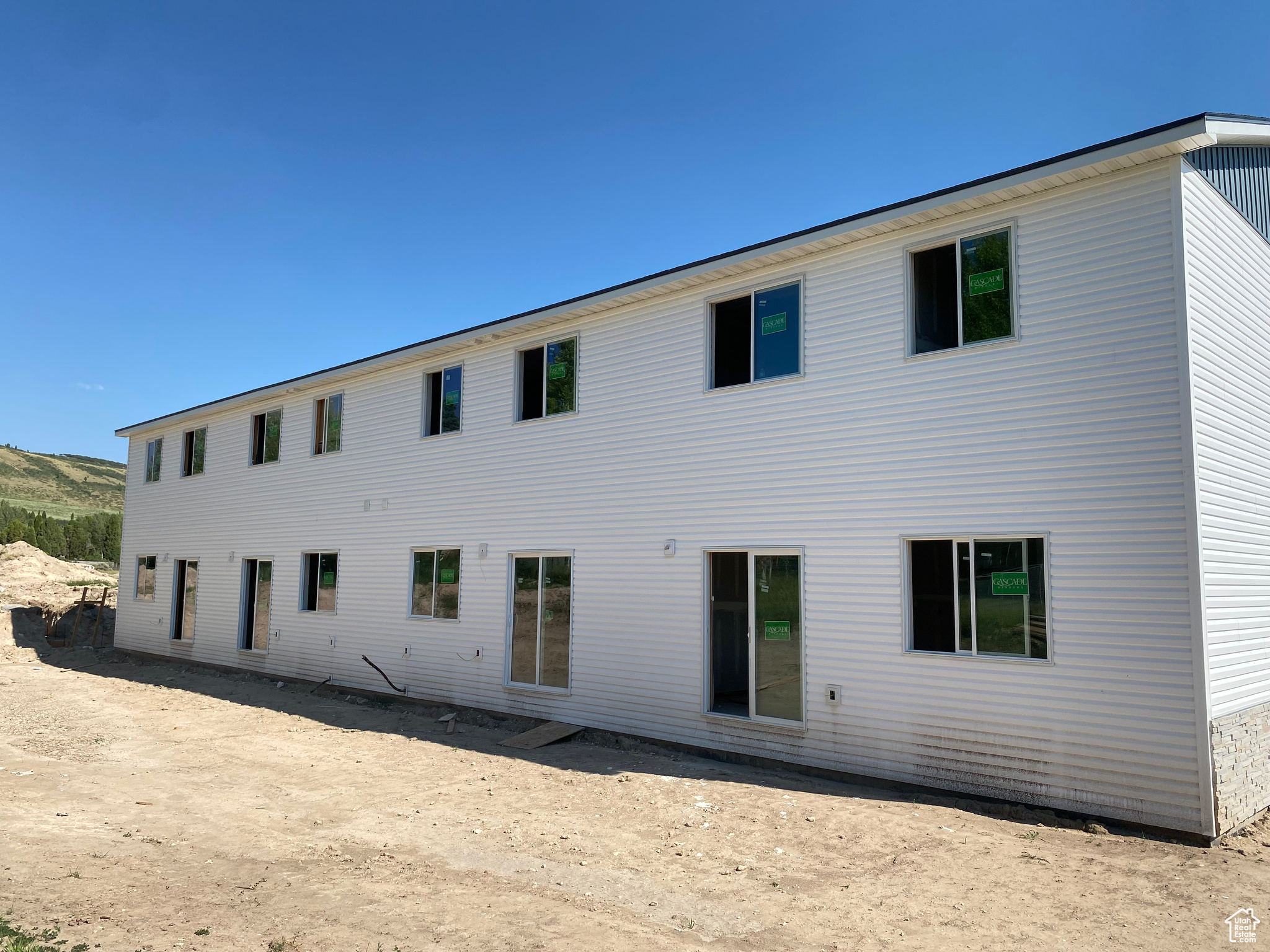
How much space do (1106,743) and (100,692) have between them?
17630mm

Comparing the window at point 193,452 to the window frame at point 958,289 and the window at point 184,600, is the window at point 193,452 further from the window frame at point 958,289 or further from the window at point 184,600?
the window frame at point 958,289

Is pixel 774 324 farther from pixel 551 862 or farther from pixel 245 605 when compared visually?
pixel 245 605

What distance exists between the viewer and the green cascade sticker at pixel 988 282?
333 inches

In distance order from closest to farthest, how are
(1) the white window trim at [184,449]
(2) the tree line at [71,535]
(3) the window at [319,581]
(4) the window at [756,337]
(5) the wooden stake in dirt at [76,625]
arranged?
(4) the window at [756,337], (3) the window at [319,581], (1) the white window trim at [184,449], (5) the wooden stake in dirt at [76,625], (2) the tree line at [71,535]

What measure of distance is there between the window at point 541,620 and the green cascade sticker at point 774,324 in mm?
4499

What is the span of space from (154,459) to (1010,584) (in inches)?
906

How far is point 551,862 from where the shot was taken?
6473 millimetres

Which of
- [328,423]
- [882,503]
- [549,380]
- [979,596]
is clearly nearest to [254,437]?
[328,423]

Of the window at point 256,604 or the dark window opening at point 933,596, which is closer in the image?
the dark window opening at point 933,596

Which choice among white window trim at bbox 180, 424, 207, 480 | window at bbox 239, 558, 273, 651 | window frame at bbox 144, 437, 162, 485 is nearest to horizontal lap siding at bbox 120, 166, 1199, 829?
window at bbox 239, 558, 273, 651

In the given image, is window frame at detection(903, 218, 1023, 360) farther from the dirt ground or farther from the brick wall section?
the dirt ground

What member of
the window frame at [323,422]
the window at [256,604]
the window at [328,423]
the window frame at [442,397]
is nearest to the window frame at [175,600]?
the window at [256,604]

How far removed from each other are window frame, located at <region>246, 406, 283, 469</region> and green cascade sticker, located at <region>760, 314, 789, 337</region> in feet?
41.8

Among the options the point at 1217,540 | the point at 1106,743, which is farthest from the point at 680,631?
the point at 1217,540
